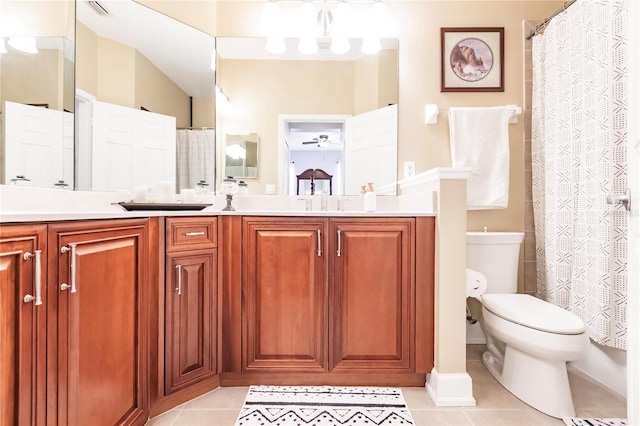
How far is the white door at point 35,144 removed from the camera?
120cm

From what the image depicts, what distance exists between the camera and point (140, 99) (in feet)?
5.96

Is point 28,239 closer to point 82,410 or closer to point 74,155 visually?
point 82,410

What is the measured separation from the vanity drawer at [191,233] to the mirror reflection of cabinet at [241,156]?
2.11 ft

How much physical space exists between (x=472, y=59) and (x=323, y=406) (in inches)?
91.4

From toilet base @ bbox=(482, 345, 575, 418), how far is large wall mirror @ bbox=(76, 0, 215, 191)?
2.01 metres

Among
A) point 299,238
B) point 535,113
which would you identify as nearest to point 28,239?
point 299,238

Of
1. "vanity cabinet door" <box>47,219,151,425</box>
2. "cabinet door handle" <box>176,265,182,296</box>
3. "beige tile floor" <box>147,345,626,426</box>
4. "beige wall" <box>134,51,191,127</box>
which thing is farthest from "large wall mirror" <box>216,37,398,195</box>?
"beige tile floor" <box>147,345,626,426</box>

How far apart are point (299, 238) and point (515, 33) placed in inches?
81.6

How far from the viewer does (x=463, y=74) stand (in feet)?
7.26

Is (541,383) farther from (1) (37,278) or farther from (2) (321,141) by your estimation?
(1) (37,278)

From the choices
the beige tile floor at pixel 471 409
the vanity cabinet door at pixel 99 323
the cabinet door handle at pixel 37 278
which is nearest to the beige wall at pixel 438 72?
the beige tile floor at pixel 471 409

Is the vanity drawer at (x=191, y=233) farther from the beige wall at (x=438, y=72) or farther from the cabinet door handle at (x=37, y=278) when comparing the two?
the beige wall at (x=438, y=72)

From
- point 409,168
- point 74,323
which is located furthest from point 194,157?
point 409,168

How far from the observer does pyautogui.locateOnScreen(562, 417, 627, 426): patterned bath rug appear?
139cm
